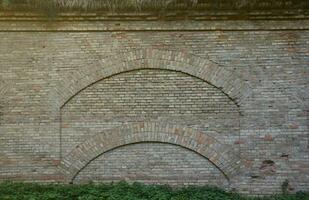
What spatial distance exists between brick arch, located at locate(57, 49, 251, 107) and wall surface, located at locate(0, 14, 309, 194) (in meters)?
0.02

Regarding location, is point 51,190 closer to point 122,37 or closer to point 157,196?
point 157,196

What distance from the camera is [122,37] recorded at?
350 inches

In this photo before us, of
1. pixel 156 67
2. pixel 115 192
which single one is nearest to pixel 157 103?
pixel 156 67

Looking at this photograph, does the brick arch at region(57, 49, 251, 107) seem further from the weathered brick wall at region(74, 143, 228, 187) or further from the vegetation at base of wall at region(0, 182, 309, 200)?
the vegetation at base of wall at region(0, 182, 309, 200)

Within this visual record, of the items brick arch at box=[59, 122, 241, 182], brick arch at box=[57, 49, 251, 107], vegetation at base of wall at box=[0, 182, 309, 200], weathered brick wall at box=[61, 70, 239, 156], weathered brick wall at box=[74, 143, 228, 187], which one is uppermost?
brick arch at box=[57, 49, 251, 107]

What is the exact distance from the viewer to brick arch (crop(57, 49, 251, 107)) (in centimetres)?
884

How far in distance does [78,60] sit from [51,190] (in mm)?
2767

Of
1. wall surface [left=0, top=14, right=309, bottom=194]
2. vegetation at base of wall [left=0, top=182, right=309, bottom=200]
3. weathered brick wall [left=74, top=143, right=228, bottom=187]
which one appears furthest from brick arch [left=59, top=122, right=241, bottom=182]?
vegetation at base of wall [left=0, top=182, right=309, bottom=200]

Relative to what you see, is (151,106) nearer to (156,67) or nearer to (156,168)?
(156,67)

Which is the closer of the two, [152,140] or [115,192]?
[115,192]

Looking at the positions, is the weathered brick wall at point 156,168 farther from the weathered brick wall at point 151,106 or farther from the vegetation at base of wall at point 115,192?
the weathered brick wall at point 151,106

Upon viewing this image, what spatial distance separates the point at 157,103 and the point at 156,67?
0.77 metres

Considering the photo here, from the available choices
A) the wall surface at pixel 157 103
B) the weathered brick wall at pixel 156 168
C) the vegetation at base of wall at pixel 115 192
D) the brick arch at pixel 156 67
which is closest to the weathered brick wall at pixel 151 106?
the wall surface at pixel 157 103

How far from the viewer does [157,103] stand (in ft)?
29.1
